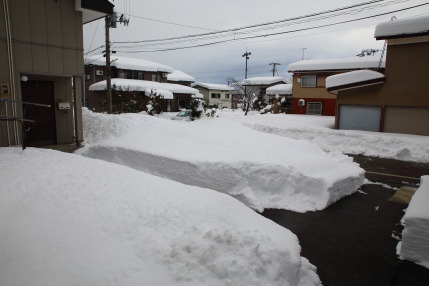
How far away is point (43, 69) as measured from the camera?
786cm

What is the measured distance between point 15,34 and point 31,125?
2.70 metres

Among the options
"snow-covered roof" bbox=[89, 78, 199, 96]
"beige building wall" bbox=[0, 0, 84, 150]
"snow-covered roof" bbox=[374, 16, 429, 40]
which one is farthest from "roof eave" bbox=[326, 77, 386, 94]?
"snow-covered roof" bbox=[89, 78, 199, 96]

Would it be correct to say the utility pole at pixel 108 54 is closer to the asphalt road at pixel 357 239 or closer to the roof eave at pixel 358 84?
the roof eave at pixel 358 84

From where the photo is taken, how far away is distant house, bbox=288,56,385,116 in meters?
22.3

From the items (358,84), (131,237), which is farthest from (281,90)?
(131,237)

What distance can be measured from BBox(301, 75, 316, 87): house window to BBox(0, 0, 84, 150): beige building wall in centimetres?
1962

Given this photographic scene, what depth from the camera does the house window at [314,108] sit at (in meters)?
23.6

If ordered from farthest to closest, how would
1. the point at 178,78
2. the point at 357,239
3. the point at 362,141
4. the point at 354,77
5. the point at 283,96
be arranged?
the point at 178,78 < the point at 283,96 < the point at 354,77 < the point at 362,141 < the point at 357,239

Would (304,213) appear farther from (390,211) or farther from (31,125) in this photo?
(31,125)

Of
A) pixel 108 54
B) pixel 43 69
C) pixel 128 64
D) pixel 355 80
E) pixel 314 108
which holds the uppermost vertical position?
pixel 128 64

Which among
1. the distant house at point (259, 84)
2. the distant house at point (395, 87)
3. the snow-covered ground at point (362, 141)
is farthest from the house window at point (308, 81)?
the distant house at point (259, 84)

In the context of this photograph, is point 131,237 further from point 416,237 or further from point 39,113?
point 39,113

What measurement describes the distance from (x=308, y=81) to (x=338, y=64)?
8.85 feet

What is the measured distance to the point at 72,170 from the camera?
4.55m
